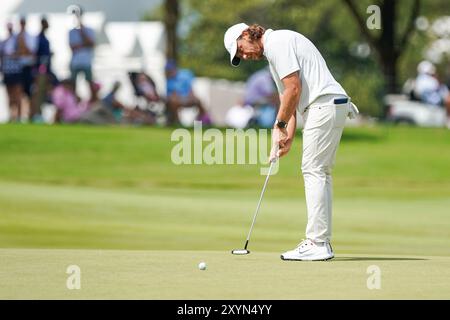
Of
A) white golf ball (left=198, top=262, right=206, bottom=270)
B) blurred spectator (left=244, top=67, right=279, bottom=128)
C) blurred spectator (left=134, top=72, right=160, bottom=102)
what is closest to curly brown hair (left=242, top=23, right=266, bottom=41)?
white golf ball (left=198, top=262, right=206, bottom=270)

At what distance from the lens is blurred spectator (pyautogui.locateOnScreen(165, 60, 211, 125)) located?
34.9 m

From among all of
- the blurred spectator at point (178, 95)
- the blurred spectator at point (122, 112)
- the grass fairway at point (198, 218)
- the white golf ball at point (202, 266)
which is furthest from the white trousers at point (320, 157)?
the blurred spectator at point (122, 112)

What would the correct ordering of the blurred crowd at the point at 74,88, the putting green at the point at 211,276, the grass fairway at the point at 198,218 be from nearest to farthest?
1. the putting green at the point at 211,276
2. the grass fairway at the point at 198,218
3. the blurred crowd at the point at 74,88

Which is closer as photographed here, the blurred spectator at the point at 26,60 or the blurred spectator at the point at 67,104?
the blurred spectator at the point at 26,60

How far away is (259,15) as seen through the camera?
262ft

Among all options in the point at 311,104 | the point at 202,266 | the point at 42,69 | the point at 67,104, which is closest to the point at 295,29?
the point at 67,104

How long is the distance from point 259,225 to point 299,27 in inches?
2285

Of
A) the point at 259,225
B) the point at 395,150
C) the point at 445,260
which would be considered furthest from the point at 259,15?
the point at 445,260

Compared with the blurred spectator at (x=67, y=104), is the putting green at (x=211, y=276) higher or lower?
higher

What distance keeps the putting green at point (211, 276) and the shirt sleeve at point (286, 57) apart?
141cm

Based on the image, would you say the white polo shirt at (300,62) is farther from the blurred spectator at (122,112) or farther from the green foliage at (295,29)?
the green foliage at (295,29)

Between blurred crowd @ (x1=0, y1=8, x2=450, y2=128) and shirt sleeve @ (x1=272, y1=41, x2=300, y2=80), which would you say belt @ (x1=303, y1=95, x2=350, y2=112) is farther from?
blurred crowd @ (x1=0, y1=8, x2=450, y2=128)

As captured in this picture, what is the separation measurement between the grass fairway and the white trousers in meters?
0.32

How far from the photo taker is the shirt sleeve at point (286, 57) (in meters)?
10.3
